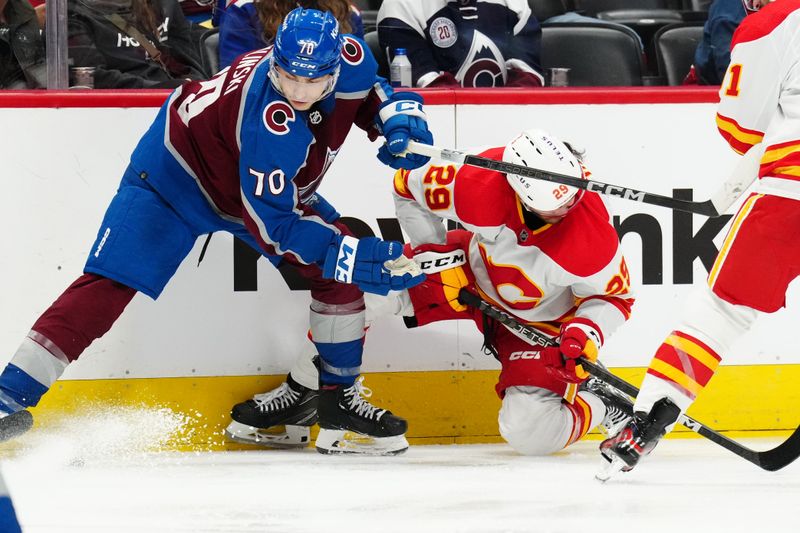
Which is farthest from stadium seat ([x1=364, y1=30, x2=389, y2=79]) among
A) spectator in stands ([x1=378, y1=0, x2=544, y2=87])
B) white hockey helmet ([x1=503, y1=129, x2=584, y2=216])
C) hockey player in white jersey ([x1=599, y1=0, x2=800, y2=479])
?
hockey player in white jersey ([x1=599, y1=0, x2=800, y2=479])

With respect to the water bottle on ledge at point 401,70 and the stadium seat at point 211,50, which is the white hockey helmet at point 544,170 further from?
the stadium seat at point 211,50

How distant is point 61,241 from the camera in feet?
10.7

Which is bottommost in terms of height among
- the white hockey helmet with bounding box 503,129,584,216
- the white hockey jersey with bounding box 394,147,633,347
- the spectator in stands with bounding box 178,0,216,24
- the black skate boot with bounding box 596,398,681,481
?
the black skate boot with bounding box 596,398,681,481

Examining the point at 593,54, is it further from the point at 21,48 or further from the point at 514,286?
the point at 21,48

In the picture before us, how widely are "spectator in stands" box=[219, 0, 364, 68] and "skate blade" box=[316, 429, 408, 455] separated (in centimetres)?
110

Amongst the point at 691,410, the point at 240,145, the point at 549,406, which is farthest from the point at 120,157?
the point at 691,410

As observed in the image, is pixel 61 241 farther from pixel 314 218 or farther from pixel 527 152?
pixel 527 152

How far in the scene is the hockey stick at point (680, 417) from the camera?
267 centimetres

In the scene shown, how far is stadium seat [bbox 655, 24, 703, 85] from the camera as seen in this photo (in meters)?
3.81

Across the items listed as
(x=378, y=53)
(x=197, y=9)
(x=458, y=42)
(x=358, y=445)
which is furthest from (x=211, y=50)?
(x=358, y=445)

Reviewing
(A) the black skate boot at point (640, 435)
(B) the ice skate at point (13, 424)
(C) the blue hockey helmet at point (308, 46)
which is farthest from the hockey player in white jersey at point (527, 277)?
(B) the ice skate at point (13, 424)

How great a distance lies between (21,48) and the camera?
325 centimetres

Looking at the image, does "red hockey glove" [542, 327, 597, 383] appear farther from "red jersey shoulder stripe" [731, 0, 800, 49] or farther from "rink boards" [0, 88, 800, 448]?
"red jersey shoulder stripe" [731, 0, 800, 49]

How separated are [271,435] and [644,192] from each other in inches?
50.9
